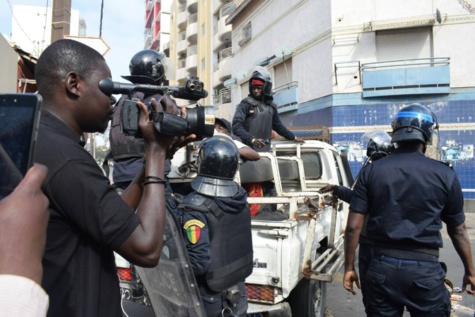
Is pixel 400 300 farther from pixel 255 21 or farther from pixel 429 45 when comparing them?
pixel 255 21

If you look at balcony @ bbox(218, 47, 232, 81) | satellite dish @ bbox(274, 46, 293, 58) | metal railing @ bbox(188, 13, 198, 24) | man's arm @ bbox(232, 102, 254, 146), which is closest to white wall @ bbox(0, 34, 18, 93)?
man's arm @ bbox(232, 102, 254, 146)

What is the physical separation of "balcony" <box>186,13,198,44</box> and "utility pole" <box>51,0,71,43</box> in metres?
26.7

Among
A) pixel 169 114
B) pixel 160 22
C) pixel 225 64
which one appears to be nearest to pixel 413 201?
pixel 169 114

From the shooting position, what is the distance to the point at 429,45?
1399 centimetres

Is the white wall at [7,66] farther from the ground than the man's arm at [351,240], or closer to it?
farther from the ground

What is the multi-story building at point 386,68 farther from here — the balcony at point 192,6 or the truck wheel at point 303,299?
the balcony at point 192,6

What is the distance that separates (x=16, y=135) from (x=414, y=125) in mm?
2750

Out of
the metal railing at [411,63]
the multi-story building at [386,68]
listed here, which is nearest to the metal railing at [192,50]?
the multi-story building at [386,68]

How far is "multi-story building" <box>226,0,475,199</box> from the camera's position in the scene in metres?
13.6

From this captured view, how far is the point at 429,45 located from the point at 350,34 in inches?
104

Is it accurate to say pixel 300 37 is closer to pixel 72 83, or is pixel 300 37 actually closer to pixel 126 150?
pixel 126 150

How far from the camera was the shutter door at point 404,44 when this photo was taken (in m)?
14.0

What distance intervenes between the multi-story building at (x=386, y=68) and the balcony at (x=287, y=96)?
528 millimetres

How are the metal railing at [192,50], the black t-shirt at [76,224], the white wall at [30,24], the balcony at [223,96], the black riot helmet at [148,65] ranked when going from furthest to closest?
1. the metal railing at [192,50]
2. the balcony at [223,96]
3. the white wall at [30,24]
4. the black riot helmet at [148,65]
5. the black t-shirt at [76,224]
